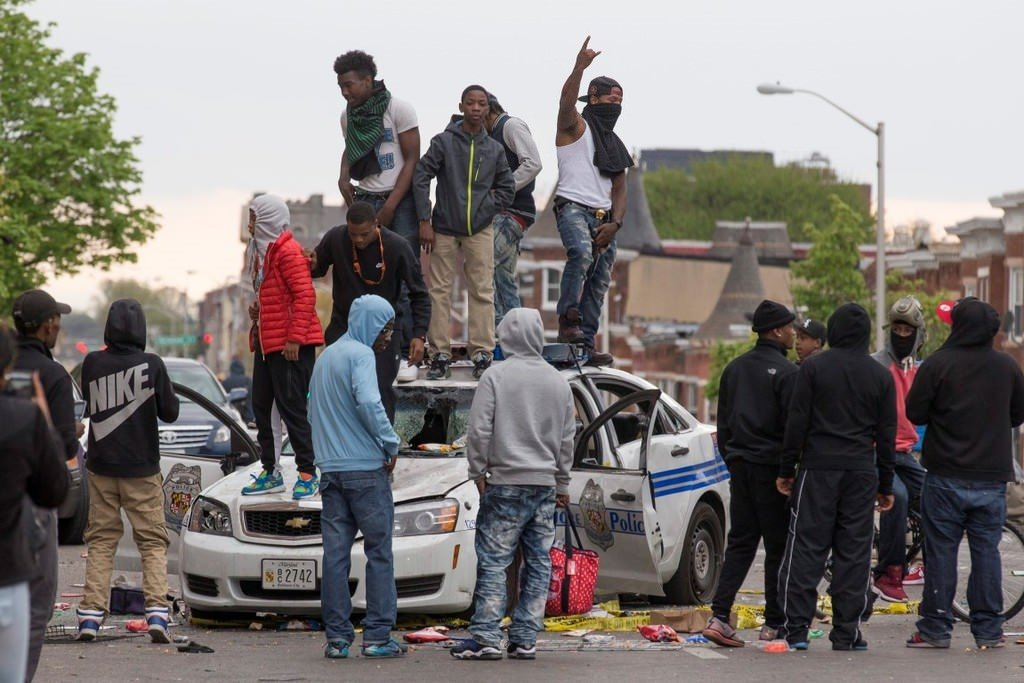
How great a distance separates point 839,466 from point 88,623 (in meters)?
4.38

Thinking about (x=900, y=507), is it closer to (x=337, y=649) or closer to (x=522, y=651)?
(x=522, y=651)

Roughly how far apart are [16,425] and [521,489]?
4.79m

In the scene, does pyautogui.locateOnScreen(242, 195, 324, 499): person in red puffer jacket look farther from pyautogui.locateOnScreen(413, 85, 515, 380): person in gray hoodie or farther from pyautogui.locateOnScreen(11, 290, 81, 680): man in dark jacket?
pyautogui.locateOnScreen(11, 290, 81, 680): man in dark jacket

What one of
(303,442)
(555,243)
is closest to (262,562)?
(303,442)

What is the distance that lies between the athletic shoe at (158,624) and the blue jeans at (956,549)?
4359 mm

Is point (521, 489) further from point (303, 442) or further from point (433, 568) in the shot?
point (303, 442)

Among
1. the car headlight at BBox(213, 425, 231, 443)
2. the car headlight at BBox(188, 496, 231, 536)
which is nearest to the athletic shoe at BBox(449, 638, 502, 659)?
the car headlight at BBox(188, 496, 231, 536)

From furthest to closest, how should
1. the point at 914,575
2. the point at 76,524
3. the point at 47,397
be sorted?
the point at 76,524 → the point at 914,575 → the point at 47,397

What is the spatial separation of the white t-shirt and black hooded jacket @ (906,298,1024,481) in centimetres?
433

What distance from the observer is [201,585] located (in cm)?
1220

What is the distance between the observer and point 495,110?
14.9 metres

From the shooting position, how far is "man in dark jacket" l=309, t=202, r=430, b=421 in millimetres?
12375

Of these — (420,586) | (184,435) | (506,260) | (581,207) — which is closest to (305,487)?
(420,586)

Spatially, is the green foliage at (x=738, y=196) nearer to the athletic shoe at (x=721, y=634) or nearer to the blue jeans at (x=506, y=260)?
the blue jeans at (x=506, y=260)
